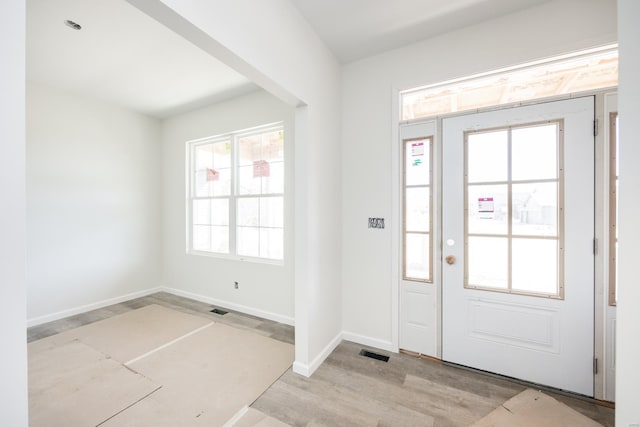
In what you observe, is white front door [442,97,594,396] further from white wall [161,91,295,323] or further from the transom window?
the transom window

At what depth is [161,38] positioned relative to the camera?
7.57ft

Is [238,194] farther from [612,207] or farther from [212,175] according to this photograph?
[612,207]

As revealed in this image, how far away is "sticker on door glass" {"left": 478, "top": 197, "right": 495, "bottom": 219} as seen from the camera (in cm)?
216

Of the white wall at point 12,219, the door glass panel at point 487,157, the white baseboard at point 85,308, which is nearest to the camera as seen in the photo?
the white wall at point 12,219

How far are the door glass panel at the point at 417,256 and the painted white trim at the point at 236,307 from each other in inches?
63.3

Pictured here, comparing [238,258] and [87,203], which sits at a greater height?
→ [87,203]

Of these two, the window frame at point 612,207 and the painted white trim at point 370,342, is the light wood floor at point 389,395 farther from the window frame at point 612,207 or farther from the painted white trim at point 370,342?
the window frame at point 612,207

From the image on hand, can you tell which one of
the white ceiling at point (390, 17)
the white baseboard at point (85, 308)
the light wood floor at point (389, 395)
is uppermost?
the white ceiling at point (390, 17)

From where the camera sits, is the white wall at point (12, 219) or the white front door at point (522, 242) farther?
the white front door at point (522, 242)

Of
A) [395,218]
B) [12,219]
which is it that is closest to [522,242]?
[395,218]

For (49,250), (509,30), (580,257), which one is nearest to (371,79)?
(509,30)

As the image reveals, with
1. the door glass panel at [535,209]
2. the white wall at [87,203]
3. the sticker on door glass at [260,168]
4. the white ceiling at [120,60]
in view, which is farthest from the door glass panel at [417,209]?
the white wall at [87,203]

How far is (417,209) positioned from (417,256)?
0.46 metres

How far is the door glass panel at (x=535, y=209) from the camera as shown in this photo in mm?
1975
